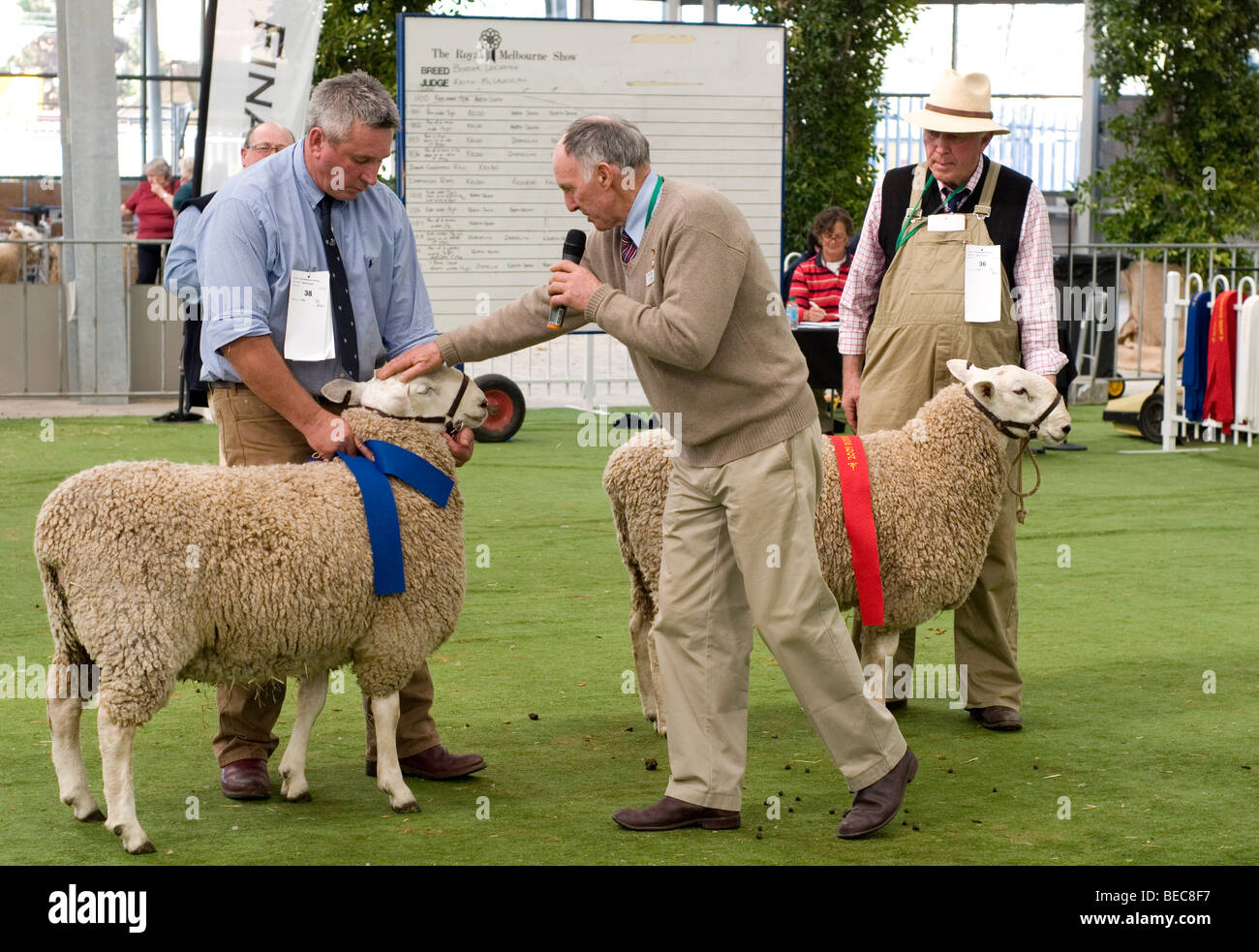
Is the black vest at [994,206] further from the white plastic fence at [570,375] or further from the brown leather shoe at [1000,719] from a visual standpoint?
the white plastic fence at [570,375]

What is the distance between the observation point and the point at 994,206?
4.95m

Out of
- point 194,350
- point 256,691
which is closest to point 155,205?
point 194,350

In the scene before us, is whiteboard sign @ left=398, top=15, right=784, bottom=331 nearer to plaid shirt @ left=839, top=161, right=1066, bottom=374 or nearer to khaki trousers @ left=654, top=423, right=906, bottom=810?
plaid shirt @ left=839, top=161, right=1066, bottom=374

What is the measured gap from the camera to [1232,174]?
19.6m

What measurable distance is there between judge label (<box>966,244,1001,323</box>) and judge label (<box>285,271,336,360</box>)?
210 cm

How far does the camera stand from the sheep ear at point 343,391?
4195 mm

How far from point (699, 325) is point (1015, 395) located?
1.70 metres

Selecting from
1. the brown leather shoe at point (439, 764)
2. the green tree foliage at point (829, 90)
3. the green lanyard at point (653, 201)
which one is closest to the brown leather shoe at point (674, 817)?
the brown leather shoe at point (439, 764)

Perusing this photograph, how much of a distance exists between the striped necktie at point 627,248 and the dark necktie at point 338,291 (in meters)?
0.88

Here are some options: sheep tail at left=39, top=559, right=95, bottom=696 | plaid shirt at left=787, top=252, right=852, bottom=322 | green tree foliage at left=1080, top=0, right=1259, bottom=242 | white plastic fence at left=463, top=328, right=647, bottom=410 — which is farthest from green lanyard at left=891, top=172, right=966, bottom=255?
green tree foliage at left=1080, top=0, right=1259, bottom=242

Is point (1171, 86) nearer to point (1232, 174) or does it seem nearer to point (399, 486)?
point (1232, 174)

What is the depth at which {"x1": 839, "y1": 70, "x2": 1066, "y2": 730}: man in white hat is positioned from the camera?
488 cm

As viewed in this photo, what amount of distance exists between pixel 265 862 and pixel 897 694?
243 centimetres

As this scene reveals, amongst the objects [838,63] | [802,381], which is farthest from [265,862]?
[838,63]
